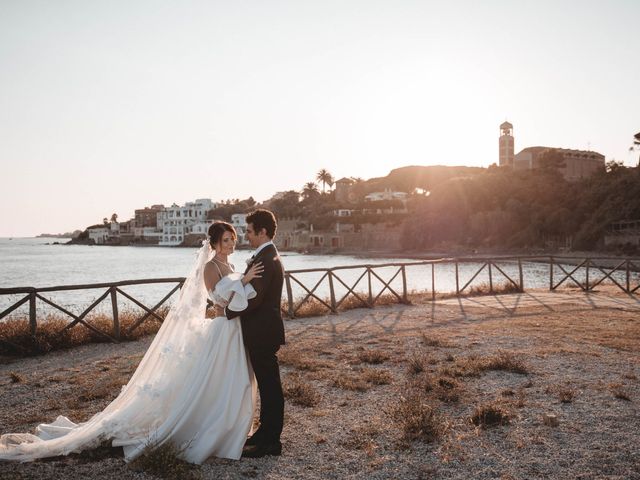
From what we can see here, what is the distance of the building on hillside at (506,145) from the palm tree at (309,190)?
57837 millimetres

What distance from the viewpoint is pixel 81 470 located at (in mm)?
3922

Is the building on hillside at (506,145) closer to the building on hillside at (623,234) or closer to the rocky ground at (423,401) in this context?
the building on hillside at (623,234)

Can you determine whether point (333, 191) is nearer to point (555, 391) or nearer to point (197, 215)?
point (197, 215)

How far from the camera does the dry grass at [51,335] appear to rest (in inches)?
359

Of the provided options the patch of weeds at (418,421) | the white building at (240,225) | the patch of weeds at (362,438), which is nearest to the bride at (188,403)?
the patch of weeds at (362,438)

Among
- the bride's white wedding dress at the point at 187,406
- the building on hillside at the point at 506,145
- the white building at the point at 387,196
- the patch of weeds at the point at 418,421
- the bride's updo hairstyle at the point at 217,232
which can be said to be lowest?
the patch of weeds at the point at 418,421

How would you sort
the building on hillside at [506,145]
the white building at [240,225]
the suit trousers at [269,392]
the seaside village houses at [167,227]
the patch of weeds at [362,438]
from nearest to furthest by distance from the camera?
the suit trousers at [269,392] < the patch of weeds at [362,438] < the building on hillside at [506,145] < the white building at [240,225] < the seaside village houses at [167,227]

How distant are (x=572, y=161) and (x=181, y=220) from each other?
117 m

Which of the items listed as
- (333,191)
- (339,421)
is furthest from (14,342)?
(333,191)

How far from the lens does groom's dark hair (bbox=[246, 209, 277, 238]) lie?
14.6 feet

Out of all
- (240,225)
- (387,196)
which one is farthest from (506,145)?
(240,225)

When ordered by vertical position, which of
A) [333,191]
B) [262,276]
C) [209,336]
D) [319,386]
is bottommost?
[319,386]

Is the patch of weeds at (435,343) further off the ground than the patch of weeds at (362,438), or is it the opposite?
the patch of weeds at (362,438)

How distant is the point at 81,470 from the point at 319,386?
333cm
